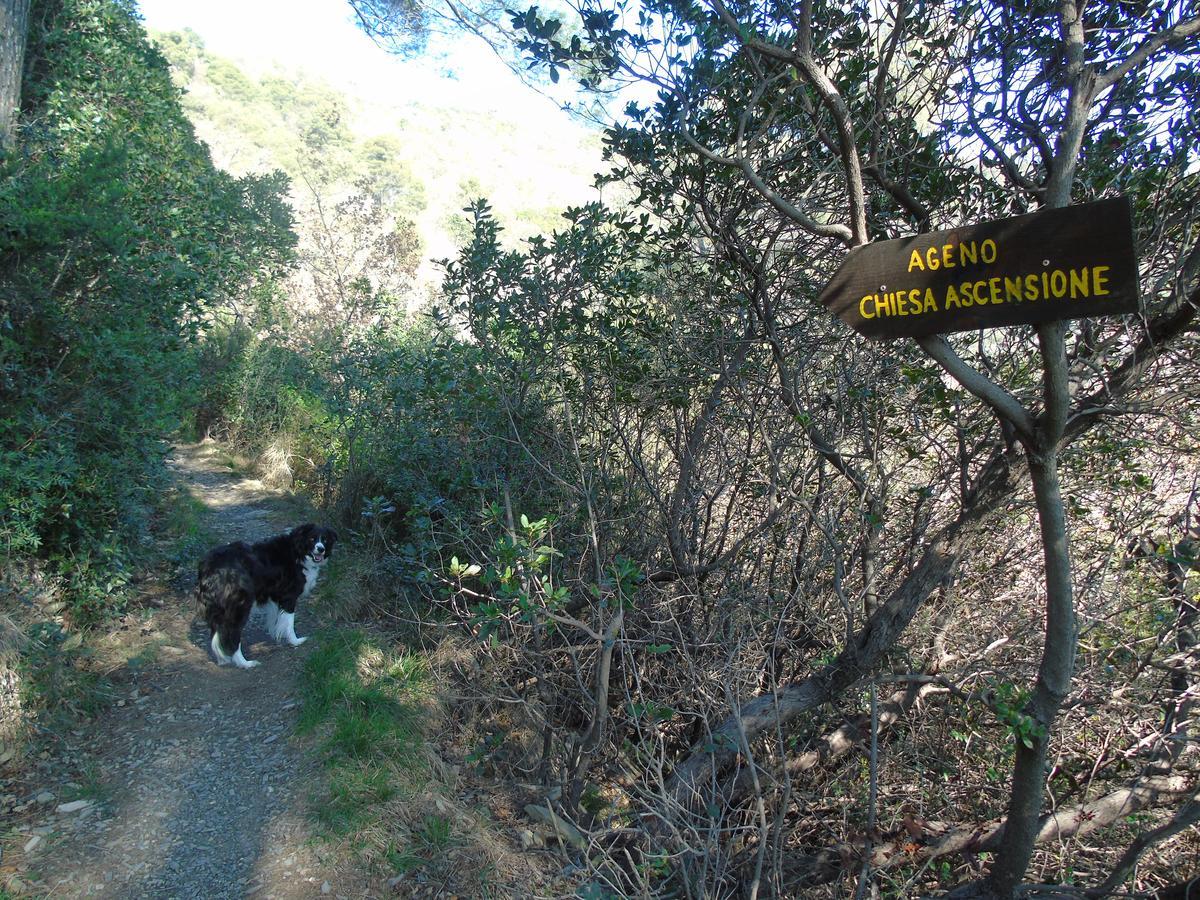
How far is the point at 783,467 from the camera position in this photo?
4.59 metres

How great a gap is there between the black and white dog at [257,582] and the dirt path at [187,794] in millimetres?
204

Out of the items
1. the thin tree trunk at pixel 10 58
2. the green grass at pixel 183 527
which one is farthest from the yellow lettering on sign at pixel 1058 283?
the green grass at pixel 183 527

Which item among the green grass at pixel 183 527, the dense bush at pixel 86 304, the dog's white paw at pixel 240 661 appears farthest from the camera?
the green grass at pixel 183 527

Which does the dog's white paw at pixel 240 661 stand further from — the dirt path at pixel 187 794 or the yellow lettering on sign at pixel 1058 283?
the yellow lettering on sign at pixel 1058 283

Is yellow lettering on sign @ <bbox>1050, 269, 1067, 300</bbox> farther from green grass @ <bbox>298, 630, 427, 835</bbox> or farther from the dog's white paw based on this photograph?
the dog's white paw

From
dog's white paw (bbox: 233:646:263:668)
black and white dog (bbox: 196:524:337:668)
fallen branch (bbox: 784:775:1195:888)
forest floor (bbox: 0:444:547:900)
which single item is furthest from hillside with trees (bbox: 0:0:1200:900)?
dog's white paw (bbox: 233:646:263:668)

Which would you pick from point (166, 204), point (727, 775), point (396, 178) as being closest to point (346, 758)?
point (727, 775)

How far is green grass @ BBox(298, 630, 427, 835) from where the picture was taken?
13.6ft

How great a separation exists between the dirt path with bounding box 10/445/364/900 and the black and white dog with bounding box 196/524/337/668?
20 centimetres

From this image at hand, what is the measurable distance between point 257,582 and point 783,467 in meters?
4.09

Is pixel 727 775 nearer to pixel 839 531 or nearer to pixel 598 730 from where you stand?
pixel 598 730

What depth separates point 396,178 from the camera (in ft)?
135

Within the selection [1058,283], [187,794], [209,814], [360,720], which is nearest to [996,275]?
[1058,283]

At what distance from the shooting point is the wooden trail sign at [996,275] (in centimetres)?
178
